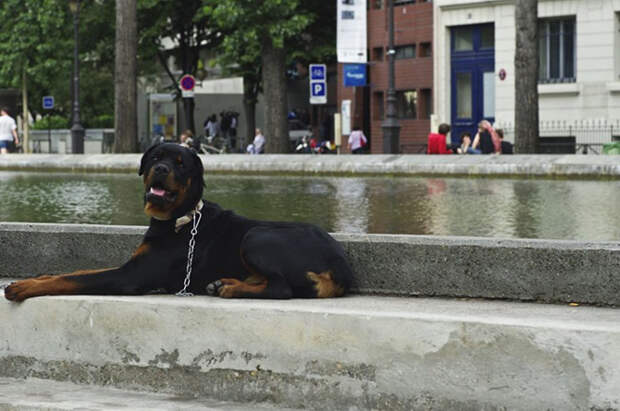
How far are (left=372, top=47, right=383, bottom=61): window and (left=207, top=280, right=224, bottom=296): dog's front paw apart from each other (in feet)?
161

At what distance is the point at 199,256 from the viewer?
686cm

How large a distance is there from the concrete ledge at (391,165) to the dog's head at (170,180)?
18.5 metres

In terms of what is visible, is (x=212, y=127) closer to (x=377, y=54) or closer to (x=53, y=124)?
(x=377, y=54)

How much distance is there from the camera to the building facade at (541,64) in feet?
147

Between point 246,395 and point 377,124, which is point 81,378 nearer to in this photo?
point 246,395

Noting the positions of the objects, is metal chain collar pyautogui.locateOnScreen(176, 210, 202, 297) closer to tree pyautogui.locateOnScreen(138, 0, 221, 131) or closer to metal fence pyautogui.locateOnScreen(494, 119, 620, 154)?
metal fence pyautogui.locateOnScreen(494, 119, 620, 154)

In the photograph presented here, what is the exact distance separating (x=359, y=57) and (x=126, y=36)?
30.0 ft

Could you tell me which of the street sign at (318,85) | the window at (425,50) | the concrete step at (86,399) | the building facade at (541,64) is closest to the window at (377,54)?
the window at (425,50)

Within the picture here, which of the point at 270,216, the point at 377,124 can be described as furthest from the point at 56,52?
the point at 270,216

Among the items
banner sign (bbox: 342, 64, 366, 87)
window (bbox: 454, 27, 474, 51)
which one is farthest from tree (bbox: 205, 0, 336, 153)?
window (bbox: 454, 27, 474, 51)

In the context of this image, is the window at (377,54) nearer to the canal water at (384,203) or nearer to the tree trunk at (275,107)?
the tree trunk at (275,107)

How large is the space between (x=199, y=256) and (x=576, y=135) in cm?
3870

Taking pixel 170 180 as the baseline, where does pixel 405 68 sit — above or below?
above

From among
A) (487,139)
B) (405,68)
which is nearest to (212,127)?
(405,68)
